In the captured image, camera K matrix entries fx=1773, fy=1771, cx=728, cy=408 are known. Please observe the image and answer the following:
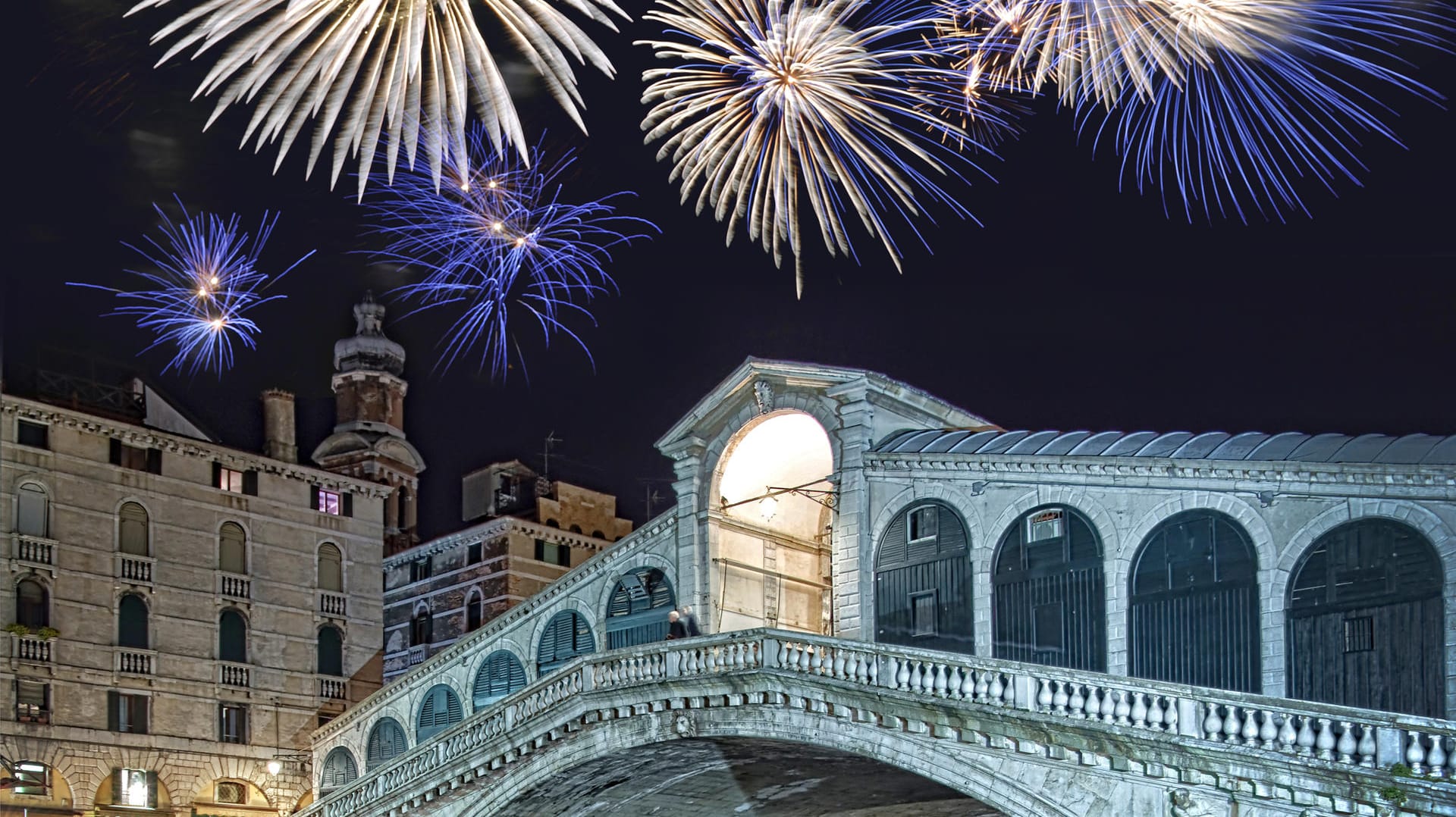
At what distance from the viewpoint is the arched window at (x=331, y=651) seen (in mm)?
47506

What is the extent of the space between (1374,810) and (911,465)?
13443 millimetres

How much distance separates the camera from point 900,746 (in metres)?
30.0

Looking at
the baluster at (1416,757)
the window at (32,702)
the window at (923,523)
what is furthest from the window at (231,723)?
the baluster at (1416,757)

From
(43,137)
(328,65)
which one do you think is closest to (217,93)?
(43,137)

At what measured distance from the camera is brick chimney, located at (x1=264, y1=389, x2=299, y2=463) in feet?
158

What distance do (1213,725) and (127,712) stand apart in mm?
27460

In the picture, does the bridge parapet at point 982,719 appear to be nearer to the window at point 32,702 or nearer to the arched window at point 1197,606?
the arched window at point 1197,606

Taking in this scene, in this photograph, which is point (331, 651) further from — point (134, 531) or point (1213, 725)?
point (1213, 725)

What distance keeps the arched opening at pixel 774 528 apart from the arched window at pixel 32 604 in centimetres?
1570

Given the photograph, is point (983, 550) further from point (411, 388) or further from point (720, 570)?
point (411, 388)

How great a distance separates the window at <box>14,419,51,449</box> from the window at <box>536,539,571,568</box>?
1402 centimetres

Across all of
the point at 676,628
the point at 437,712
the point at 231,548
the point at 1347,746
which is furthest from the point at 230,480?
the point at 1347,746

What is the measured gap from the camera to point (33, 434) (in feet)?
135

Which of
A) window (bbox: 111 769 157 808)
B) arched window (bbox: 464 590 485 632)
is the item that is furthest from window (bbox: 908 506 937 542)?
window (bbox: 111 769 157 808)
